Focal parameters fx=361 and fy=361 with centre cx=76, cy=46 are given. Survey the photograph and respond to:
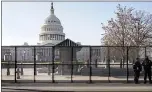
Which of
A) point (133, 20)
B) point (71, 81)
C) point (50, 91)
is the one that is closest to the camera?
point (50, 91)

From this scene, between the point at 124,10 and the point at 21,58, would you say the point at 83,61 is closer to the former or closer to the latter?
the point at 21,58

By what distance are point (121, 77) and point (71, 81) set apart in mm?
3720

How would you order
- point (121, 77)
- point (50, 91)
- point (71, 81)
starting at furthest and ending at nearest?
point (121, 77), point (71, 81), point (50, 91)

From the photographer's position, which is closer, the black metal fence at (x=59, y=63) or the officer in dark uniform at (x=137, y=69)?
the officer in dark uniform at (x=137, y=69)

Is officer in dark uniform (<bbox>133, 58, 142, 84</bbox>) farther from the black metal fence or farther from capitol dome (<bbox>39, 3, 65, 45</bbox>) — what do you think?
capitol dome (<bbox>39, 3, 65, 45</bbox>)

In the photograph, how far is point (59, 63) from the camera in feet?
80.1

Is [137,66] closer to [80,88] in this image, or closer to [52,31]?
[80,88]

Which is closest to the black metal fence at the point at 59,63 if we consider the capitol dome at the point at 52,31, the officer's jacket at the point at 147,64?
the officer's jacket at the point at 147,64

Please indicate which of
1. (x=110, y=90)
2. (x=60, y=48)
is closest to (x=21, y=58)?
(x=60, y=48)

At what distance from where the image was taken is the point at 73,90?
56.6 ft

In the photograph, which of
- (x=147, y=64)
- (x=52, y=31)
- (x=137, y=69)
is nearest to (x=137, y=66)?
(x=137, y=69)

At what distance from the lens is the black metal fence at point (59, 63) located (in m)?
23.9

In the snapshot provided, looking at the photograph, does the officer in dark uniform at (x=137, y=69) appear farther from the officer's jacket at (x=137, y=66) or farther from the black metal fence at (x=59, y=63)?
the black metal fence at (x=59, y=63)

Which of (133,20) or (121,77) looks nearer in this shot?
(121,77)
